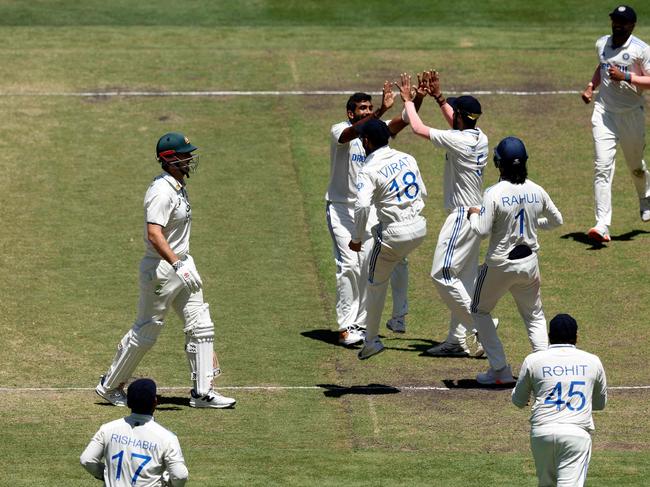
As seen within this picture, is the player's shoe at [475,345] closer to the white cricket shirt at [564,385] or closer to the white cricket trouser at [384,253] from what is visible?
the white cricket trouser at [384,253]

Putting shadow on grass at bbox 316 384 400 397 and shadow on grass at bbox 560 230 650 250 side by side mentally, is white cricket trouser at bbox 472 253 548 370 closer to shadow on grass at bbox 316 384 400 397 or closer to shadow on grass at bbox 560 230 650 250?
shadow on grass at bbox 316 384 400 397

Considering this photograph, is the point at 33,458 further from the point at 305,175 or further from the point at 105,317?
the point at 305,175

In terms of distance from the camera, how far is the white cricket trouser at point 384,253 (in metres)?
13.3

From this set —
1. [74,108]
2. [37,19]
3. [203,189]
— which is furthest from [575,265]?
[37,19]

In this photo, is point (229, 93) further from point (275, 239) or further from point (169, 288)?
point (169, 288)

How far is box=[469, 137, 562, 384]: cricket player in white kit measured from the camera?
1256 cm

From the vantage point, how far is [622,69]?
17078mm

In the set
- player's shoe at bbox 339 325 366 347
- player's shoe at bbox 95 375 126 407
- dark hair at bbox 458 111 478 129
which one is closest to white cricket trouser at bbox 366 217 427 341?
dark hair at bbox 458 111 478 129

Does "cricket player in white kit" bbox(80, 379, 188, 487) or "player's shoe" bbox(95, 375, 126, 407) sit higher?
"cricket player in white kit" bbox(80, 379, 188, 487)

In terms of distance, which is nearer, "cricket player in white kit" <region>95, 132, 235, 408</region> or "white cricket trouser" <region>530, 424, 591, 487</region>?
"white cricket trouser" <region>530, 424, 591, 487</region>

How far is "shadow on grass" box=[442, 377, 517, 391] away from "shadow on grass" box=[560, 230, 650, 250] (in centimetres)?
491

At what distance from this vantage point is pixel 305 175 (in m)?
20.3

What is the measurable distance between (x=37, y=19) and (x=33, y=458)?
16.4 meters

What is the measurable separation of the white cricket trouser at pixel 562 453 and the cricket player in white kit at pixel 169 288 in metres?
4.00
